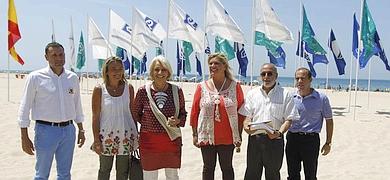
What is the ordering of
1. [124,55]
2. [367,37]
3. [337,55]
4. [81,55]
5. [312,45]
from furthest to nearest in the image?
[81,55], [124,55], [337,55], [312,45], [367,37]

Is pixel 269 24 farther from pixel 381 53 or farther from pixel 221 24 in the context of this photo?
pixel 381 53

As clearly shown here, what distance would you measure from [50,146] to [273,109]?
222cm

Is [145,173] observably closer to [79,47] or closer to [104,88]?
[104,88]

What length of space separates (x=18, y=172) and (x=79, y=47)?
2190 cm

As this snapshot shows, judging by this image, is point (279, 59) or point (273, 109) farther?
point (279, 59)

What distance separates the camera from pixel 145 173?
4102 mm

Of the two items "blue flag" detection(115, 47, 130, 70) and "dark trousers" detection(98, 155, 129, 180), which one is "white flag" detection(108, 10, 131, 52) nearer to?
"blue flag" detection(115, 47, 130, 70)

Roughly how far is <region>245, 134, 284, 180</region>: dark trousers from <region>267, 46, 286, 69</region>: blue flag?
10770 millimetres

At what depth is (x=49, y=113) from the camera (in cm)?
386

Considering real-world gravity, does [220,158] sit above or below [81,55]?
below

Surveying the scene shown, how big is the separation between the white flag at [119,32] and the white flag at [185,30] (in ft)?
14.4

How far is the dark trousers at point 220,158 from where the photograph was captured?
14.0 ft

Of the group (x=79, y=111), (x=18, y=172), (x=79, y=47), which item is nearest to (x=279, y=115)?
(x=79, y=111)

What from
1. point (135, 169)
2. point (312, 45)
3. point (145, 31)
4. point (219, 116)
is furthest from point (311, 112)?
point (145, 31)
